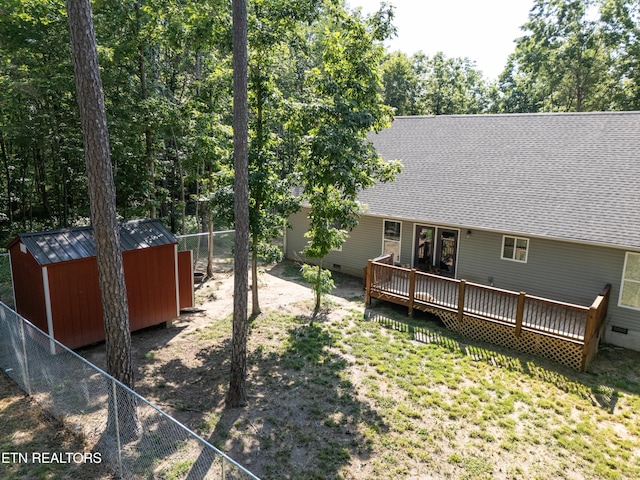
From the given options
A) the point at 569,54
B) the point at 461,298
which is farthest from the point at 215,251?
the point at 569,54

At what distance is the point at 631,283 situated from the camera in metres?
9.56

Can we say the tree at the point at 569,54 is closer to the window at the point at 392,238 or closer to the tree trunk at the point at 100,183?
the window at the point at 392,238

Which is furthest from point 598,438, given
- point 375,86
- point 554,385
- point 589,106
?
point 589,106

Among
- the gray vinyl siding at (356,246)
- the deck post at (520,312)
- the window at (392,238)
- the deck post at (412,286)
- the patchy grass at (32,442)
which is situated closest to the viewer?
the patchy grass at (32,442)

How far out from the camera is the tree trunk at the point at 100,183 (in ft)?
16.3

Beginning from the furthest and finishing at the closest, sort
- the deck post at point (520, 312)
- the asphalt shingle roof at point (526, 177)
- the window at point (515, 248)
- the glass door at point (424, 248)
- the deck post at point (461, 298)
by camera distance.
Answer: the glass door at point (424, 248) → the window at point (515, 248) → the asphalt shingle roof at point (526, 177) → the deck post at point (461, 298) → the deck post at point (520, 312)

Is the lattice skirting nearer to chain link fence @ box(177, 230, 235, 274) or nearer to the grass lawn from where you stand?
the grass lawn

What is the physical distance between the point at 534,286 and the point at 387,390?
5872 mm

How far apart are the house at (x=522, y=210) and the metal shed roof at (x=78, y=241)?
19.8 ft

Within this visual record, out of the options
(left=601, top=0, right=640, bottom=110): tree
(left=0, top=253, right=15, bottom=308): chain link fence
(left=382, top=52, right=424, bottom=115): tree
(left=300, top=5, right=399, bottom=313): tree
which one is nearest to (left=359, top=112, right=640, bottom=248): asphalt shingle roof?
(left=300, top=5, right=399, bottom=313): tree

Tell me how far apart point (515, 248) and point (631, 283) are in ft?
8.73

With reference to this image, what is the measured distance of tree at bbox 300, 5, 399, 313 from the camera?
9.17m

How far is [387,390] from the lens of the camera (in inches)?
294

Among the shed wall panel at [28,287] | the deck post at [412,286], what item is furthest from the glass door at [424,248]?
the shed wall panel at [28,287]
